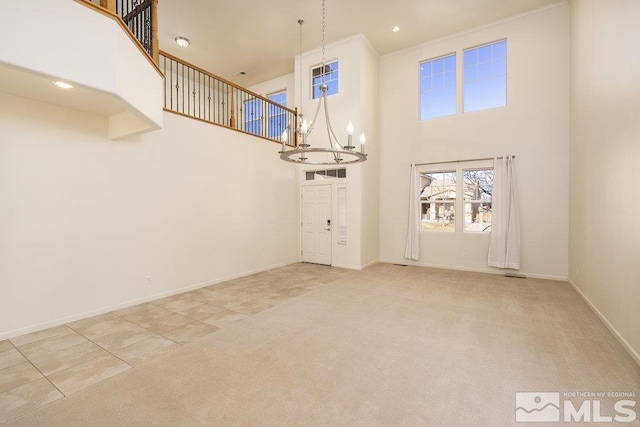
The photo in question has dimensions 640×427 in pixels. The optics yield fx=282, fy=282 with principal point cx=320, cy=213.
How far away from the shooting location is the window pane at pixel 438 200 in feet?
21.5

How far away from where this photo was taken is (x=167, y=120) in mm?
4598

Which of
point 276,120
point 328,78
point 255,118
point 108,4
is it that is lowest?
point 108,4

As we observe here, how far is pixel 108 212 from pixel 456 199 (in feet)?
21.6

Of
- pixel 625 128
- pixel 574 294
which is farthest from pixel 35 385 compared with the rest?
pixel 574 294

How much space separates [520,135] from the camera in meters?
5.77

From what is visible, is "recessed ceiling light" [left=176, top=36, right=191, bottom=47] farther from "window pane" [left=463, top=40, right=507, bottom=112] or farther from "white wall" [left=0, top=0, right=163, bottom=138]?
"window pane" [left=463, top=40, right=507, bottom=112]

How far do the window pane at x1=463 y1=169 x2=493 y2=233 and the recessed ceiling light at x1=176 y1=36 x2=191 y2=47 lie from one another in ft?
23.5

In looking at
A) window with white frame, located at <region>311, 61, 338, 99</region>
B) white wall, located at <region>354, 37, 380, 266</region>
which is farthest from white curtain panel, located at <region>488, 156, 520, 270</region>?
window with white frame, located at <region>311, 61, 338, 99</region>

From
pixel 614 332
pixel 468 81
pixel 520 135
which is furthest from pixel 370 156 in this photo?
pixel 614 332

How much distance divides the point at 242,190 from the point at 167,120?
189 centimetres

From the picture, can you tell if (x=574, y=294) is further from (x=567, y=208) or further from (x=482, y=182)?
(x=482, y=182)

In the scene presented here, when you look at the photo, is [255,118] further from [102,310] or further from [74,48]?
[102,310]

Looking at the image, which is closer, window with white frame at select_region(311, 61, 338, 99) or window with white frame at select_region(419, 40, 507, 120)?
window with white frame at select_region(419, 40, 507, 120)

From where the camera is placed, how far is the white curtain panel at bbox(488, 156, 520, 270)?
571 cm
